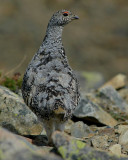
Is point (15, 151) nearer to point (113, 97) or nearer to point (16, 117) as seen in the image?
point (16, 117)

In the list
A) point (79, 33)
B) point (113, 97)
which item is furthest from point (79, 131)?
point (79, 33)

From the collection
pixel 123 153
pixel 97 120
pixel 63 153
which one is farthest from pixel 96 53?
pixel 63 153

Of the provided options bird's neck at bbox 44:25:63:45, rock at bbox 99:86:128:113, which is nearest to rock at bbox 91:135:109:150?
bird's neck at bbox 44:25:63:45

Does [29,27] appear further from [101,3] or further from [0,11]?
[101,3]

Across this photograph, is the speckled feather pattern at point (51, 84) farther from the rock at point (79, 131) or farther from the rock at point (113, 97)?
the rock at point (113, 97)

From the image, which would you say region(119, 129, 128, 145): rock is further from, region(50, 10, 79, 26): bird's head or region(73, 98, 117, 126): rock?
region(50, 10, 79, 26): bird's head

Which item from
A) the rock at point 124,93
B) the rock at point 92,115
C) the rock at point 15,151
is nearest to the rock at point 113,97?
the rock at point 92,115
